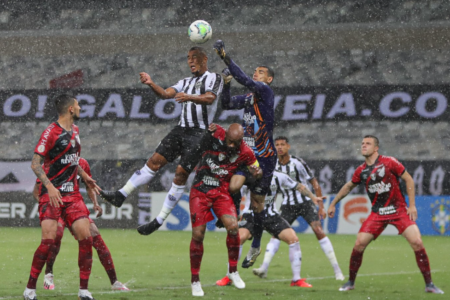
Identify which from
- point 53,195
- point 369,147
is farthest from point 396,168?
point 53,195

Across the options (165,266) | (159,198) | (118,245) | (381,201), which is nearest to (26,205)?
(159,198)

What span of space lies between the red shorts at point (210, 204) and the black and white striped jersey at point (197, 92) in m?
0.78

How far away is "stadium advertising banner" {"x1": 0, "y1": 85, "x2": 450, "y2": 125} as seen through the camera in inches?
912

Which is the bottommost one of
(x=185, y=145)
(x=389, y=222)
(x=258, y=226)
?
(x=258, y=226)

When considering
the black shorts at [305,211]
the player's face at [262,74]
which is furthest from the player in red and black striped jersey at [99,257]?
the black shorts at [305,211]

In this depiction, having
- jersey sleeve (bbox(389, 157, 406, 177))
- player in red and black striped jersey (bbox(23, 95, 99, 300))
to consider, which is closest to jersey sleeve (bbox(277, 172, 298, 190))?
jersey sleeve (bbox(389, 157, 406, 177))

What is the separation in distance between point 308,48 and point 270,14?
1.77 meters

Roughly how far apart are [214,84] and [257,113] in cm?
70

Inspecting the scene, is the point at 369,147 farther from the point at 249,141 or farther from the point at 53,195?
the point at 53,195

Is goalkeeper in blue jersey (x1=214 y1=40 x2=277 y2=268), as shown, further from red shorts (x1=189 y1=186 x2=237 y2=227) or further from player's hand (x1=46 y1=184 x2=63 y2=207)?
player's hand (x1=46 y1=184 x2=63 y2=207)

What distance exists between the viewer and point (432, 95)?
75.5 ft

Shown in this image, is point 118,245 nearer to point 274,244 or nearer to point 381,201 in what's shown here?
point 274,244

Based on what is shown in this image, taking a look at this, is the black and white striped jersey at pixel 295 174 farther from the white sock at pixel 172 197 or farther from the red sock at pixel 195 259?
the red sock at pixel 195 259

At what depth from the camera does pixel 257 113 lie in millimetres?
8438
